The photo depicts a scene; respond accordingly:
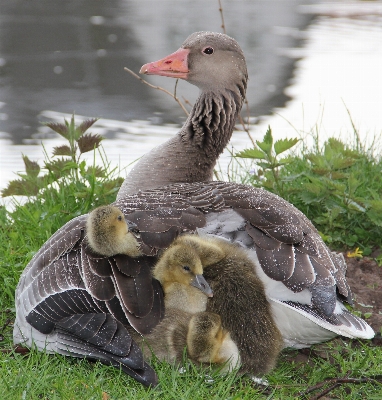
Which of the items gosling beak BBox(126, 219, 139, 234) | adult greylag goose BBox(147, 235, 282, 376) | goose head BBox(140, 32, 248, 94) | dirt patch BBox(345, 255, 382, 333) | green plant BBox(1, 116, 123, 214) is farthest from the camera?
green plant BBox(1, 116, 123, 214)

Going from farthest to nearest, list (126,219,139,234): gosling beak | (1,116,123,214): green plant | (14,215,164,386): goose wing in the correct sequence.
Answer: (1,116,123,214): green plant < (126,219,139,234): gosling beak < (14,215,164,386): goose wing

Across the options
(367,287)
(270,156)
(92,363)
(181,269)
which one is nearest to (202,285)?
(181,269)

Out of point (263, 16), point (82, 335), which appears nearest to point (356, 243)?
point (82, 335)

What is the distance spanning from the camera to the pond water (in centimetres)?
865

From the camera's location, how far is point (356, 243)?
219 inches

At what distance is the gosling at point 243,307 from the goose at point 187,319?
0.03 meters

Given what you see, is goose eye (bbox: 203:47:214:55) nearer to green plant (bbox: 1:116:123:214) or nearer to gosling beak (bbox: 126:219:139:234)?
green plant (bbox: 1:116:123:214)

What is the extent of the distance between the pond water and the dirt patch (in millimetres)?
2030

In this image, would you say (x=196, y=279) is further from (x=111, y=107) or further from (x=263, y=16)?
(x=263, y=16)

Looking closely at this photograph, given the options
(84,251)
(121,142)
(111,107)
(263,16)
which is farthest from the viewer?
(263,16)

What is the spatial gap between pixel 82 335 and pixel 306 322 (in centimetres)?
115

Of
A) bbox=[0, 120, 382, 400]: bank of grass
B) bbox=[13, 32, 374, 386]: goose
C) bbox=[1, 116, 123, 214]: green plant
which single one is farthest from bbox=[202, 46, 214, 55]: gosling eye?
bbox=[13, 32, 374, 386]: goose

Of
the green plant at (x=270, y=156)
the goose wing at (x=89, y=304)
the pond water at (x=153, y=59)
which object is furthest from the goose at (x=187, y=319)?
the pond water at (x=153, y=59)

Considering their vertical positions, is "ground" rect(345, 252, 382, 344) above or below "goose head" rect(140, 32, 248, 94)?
below
